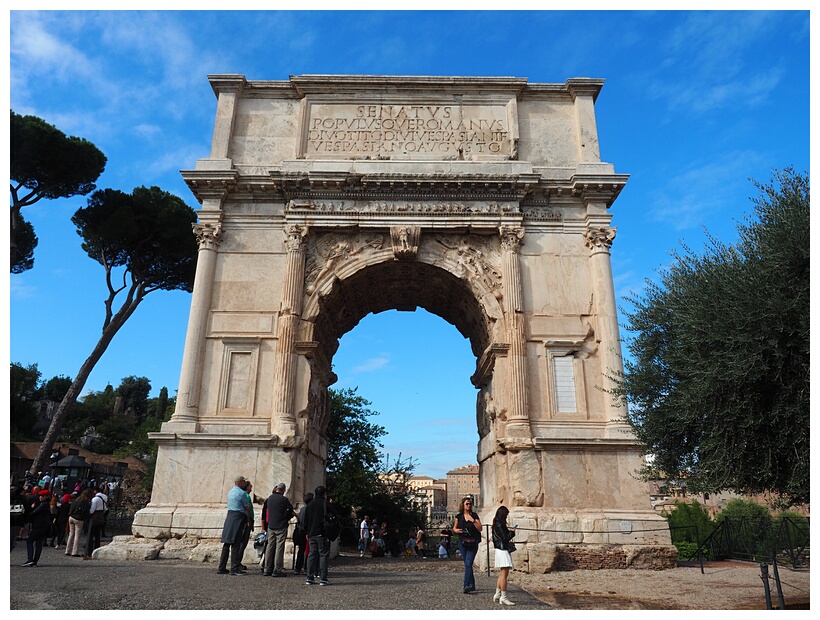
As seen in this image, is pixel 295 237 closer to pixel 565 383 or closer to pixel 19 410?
pixel 565 383

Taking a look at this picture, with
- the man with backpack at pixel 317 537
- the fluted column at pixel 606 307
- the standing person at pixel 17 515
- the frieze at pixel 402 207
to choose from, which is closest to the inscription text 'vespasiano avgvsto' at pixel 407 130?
the frieze at pixel 402 207

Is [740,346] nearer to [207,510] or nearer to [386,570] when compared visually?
[386,570]

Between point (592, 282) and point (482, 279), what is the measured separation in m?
2.41

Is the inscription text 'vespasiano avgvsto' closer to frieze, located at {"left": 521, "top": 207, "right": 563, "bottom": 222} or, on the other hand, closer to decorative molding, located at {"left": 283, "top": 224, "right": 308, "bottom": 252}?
frieze, located at {"left": 521, "top": 207, "right": 563, "bottom": 222}

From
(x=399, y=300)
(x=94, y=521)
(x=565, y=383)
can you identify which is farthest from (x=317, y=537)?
(x=399, y=300)

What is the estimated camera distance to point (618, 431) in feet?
39.4

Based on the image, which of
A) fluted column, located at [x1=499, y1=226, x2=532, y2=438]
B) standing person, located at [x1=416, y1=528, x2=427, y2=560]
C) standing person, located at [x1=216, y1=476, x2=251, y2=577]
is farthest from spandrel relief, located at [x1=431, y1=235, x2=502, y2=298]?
standing person, located at [x1=416, y1=528, x2=427, y2=560]

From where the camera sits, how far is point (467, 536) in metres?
7.83

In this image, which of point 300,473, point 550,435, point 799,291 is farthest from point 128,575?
point 799,291

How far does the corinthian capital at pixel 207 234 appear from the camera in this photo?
13.5 meters

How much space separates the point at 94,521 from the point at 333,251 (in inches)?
277

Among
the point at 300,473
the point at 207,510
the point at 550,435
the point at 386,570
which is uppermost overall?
the point at 550,435

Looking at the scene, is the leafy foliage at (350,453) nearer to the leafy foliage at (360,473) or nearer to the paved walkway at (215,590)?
the leafy foliage at (360,473)

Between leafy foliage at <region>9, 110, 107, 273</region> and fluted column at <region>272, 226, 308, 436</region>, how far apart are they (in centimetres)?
1221
